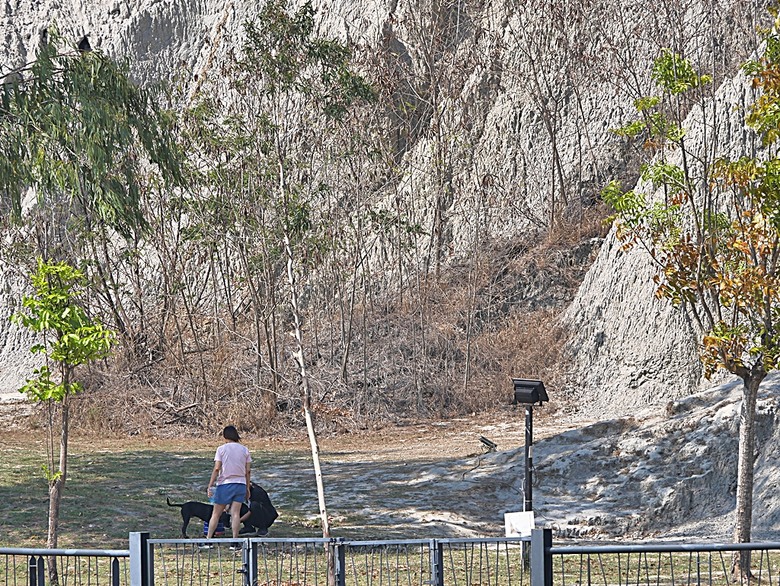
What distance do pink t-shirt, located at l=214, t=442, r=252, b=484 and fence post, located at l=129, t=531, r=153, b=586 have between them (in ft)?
20.7

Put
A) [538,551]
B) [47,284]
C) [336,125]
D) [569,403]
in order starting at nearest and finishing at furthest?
1. [538,551]
2. [47,284]
3. [569,403]
4. [336,125]

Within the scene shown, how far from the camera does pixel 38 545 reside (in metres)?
13.7

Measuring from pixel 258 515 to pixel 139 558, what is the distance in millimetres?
6925

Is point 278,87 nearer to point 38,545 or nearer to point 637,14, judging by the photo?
point 38,545

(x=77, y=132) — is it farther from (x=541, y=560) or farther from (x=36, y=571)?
(x=541, y=560)

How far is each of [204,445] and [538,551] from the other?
735 inches

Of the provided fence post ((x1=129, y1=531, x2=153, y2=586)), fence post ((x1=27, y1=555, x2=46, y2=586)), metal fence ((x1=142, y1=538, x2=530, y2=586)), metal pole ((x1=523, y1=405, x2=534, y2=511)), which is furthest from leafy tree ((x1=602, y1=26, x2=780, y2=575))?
fence post ((x1=27, y1=555, x2=46, y2=586))

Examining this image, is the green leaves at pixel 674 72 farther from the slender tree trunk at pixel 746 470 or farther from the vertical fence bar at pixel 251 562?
the vertical fence bar at pixel 251 562

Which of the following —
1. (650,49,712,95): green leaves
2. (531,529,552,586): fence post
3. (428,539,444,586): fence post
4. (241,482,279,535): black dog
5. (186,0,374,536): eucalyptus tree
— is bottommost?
(241,482,279,535): black dog

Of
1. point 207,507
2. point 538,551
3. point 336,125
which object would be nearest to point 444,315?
point 336,125

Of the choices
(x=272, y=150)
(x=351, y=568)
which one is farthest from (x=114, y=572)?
(x=272, y=150)

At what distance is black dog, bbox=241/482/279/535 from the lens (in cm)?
1351

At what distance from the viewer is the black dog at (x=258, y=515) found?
13.5m

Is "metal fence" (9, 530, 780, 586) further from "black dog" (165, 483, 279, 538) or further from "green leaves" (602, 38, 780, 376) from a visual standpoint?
"green leaves" (602, 38, 780, 376)
